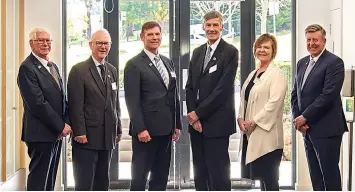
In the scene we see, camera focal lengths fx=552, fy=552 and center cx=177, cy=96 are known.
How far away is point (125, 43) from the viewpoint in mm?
6020

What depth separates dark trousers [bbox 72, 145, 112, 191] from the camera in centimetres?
412

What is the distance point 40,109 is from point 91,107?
37 centimetres

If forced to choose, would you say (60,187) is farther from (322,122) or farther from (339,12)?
(339,12)

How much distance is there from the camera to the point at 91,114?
412 centimetres

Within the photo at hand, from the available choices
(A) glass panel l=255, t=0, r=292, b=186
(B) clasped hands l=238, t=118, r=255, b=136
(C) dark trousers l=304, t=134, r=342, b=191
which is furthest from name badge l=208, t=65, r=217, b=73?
(A) glass panel l=255, t=0, r=292, b=186

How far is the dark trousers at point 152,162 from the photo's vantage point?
13.7 feet

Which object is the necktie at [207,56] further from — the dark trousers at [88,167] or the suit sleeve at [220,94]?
the dark trousers at [88,167]

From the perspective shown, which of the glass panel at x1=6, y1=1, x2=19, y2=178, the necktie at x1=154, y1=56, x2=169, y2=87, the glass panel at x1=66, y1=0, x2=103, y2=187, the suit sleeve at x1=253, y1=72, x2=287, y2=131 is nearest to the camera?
the suit sleeve at x1=253, y1=72, x2=287, y2=131

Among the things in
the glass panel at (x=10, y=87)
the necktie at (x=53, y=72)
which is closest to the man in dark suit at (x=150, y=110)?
the necktie at (x=53, y=72)

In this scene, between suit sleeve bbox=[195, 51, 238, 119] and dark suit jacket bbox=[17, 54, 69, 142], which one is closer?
dark suit jacket bbox=[17, 54, 69, 142]

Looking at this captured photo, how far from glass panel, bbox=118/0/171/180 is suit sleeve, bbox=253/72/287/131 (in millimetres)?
2121

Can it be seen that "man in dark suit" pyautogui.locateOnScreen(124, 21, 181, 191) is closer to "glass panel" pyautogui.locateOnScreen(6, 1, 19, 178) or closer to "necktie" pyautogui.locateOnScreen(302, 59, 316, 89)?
"necktie" pyautogui.locateOnScreen(302, 59, 316, 89)

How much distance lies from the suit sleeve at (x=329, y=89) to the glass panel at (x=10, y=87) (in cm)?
287

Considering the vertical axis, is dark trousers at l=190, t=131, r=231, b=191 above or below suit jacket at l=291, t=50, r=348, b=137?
below
